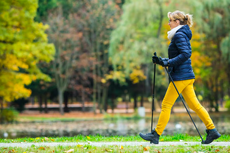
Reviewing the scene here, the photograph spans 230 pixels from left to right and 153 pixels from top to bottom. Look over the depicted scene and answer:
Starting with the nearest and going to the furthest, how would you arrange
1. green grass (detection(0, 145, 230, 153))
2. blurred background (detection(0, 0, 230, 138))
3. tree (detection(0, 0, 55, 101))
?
green grass (detection(0, 145, 230, 153)) < tree (detection(0, 0, 55, 101)) < blurred background (detection(0, 0, 230, 138))

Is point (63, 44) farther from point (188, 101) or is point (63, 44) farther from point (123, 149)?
point (123, 149)

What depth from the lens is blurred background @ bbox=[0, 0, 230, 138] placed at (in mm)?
21859

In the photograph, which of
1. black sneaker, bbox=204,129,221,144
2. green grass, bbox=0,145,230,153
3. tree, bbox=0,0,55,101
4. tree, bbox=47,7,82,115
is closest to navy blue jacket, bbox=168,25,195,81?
black sneaker, bbox=204,129,221,144

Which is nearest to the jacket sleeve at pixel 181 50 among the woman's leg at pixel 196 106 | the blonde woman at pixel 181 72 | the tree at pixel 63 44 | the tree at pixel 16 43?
the blonde woman at pixel 181 72

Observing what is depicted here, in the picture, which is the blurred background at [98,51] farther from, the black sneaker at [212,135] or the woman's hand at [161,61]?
the woman's hand at [161,61]

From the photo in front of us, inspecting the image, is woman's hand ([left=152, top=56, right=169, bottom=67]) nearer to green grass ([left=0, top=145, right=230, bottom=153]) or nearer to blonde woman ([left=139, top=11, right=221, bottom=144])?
blonde woman ([left=139, top=11, right=221, bottom=144])

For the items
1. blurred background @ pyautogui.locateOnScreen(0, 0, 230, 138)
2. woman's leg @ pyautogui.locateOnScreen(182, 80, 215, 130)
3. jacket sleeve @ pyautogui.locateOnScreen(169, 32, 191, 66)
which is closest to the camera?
jacket sleeve @ pyautogui.locateOnScreen(169, 32, 191, 66)

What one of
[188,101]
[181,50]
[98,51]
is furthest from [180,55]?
[98,51]

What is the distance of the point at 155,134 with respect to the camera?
591cm

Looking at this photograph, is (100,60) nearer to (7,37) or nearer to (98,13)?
(98,13)

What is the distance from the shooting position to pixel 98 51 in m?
32.7

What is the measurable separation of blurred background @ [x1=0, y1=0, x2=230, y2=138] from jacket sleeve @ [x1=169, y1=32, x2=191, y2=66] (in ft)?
37.6

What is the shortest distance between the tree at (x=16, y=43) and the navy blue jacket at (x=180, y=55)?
16458mm

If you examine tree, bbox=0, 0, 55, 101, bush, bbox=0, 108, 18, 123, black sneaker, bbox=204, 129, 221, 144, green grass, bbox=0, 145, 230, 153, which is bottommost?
bush, bbox=0, 108, 18, 123
